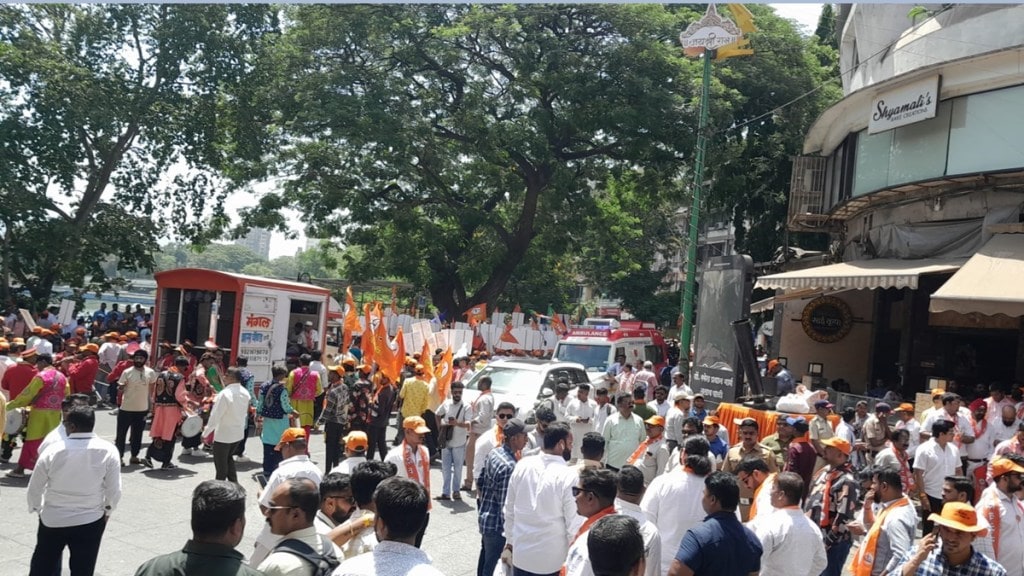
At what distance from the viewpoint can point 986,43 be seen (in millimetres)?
16156

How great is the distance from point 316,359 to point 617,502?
34.1ft

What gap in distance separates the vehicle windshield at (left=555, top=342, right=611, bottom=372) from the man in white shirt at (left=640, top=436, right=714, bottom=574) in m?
14.6

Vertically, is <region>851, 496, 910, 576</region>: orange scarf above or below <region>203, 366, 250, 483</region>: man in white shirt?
above

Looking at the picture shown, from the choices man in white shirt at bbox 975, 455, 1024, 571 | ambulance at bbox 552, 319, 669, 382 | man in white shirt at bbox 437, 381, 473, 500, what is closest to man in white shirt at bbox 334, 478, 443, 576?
man in white shirt at bbox 975, 455, 1024, 571

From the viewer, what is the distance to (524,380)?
1405 centimetres

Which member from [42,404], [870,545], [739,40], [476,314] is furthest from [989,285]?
[476,314]

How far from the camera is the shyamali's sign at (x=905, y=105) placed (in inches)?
636

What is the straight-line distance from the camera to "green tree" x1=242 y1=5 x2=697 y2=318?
1065 inches

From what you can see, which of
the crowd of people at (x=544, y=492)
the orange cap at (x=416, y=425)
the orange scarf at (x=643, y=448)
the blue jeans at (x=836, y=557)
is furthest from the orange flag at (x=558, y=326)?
the blue jeans at (x=836, y=557)

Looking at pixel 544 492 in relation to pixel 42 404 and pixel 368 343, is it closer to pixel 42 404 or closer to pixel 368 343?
pixel 42 404

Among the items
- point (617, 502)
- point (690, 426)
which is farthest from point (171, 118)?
point (617, 502)

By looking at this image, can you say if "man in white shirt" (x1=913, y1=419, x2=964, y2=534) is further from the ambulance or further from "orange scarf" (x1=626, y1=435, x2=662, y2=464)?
the ambulance

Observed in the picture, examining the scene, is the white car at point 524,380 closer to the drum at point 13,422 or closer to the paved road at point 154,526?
the paved road at point 154,526

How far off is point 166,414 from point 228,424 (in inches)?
71.9
